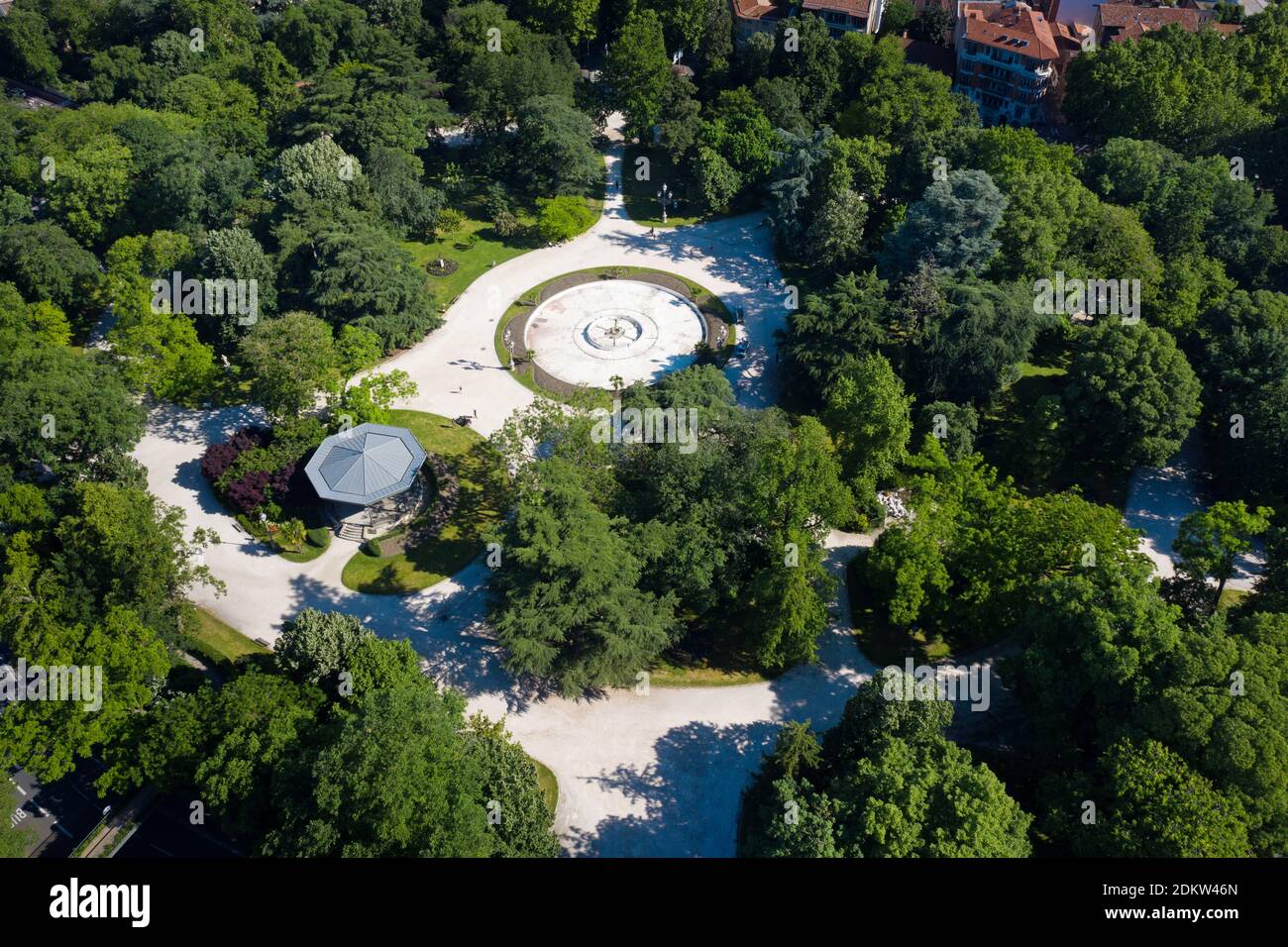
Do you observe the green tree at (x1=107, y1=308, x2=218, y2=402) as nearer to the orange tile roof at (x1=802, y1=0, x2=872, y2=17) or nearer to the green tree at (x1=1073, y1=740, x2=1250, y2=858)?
the green tree at (x1=1073, y1=740, x2=1250, y2=858)

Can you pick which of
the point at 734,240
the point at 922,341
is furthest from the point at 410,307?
the point at 922,341

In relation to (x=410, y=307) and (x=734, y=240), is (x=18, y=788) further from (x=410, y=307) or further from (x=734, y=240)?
(x=734, y=240)

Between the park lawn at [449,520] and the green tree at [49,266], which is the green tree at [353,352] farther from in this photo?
the green tree at [49,266]

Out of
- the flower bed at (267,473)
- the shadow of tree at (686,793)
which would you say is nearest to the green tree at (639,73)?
the flower bed at (267,473)

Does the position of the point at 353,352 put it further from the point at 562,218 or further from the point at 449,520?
the point at 562,218

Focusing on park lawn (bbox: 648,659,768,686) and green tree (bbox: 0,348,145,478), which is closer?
park lawn (bbox: 648,659,768,686)

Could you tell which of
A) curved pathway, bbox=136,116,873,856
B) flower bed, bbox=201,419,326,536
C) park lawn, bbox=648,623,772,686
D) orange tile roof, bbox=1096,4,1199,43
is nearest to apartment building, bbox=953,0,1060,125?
orange tile roof, bbox=1096,4,1199,43
